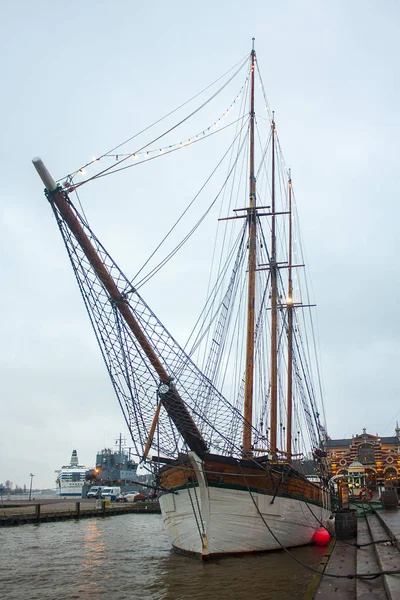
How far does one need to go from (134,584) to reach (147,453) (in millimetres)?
3999

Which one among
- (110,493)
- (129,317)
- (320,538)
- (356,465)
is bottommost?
(110,493)

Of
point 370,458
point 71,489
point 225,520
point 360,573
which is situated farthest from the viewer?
point 71,489

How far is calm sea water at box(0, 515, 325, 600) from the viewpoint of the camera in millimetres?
14133

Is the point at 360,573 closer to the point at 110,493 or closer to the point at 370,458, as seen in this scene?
the point at 370,458

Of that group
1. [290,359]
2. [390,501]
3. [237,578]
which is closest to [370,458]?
[290,359]

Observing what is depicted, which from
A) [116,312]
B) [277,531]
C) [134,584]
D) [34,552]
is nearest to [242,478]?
[277,531]

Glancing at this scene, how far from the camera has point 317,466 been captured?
30219mm

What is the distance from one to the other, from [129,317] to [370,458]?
67001 mm

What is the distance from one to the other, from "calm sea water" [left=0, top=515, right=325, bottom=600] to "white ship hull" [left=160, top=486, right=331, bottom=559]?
0.49m

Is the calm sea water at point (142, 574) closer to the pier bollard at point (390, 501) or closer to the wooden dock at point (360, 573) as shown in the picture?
the wooden dock at point (360, 573)

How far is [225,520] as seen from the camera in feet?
56.8

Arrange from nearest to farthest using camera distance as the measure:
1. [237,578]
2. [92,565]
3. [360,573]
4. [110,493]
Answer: [360,573] < [237,578] < [92,565] < [110,493]

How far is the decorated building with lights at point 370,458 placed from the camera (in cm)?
7300

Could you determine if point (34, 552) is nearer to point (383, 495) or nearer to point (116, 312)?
point (116, 312)
